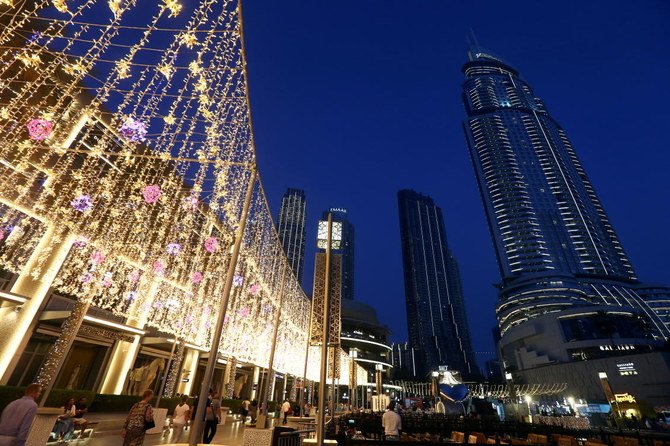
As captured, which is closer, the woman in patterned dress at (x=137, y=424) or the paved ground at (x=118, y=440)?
the woman in patterned dress at (x=137, y=424)

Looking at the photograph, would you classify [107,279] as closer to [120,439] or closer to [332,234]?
[120,439]

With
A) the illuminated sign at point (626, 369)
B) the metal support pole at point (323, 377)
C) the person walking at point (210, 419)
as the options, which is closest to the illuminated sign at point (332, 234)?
the metal support pole at point (323, 377)

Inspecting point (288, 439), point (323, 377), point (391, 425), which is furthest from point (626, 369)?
point (323, 377)

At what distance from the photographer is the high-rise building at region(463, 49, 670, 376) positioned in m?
71.2

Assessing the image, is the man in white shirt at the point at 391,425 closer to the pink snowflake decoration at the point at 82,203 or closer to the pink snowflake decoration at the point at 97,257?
the pink snowflake decoration at the point at 82,203

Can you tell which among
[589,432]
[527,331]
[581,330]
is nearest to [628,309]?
[581,330]

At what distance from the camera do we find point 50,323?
51.1 feet

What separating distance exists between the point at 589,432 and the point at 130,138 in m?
25.0

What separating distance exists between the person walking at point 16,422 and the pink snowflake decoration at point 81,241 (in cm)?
1301

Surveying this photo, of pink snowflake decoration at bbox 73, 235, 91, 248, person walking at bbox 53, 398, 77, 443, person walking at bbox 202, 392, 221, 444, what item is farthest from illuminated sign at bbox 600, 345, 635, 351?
pink snowflake decoration at bbox 73, 235, 91, 248

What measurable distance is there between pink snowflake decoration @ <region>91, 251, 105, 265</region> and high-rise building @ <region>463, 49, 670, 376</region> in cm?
8084

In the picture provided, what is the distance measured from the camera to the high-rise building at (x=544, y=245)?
2805 inches

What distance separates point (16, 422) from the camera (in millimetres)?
4781

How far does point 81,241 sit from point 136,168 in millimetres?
6158
